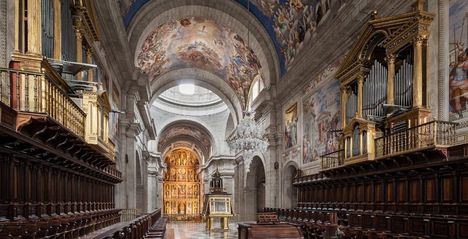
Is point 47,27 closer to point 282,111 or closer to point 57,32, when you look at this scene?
point 57,32

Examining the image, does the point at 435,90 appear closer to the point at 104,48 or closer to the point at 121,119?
the point at 104,48

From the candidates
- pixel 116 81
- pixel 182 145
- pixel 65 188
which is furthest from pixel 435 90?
pixel 182 145

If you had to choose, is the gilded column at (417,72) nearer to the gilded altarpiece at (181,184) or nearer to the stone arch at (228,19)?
the stone arch at (228,19)

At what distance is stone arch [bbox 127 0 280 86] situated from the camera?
56.8ft

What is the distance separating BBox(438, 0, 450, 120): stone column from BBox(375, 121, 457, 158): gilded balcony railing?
1.09ft

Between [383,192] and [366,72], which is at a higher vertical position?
[366,72]

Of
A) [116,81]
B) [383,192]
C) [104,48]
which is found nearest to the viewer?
[383,192]

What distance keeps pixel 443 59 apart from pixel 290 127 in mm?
10205

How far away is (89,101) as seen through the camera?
8102 millimetres

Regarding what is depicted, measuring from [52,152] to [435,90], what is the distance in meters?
6.51

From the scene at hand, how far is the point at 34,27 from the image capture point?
18.6 feet

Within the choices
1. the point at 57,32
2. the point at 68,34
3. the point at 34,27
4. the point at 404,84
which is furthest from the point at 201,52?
the point at 34,27

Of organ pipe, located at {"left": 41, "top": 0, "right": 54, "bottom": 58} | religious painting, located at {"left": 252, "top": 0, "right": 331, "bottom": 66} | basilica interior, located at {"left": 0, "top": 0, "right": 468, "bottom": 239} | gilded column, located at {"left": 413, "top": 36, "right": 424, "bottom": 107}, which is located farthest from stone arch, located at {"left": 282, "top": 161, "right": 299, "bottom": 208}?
organ pipe, located at {"left": 41, "top": 0, "right": 54, "bottom": 58}

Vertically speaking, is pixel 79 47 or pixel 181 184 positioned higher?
pixel 79 47
